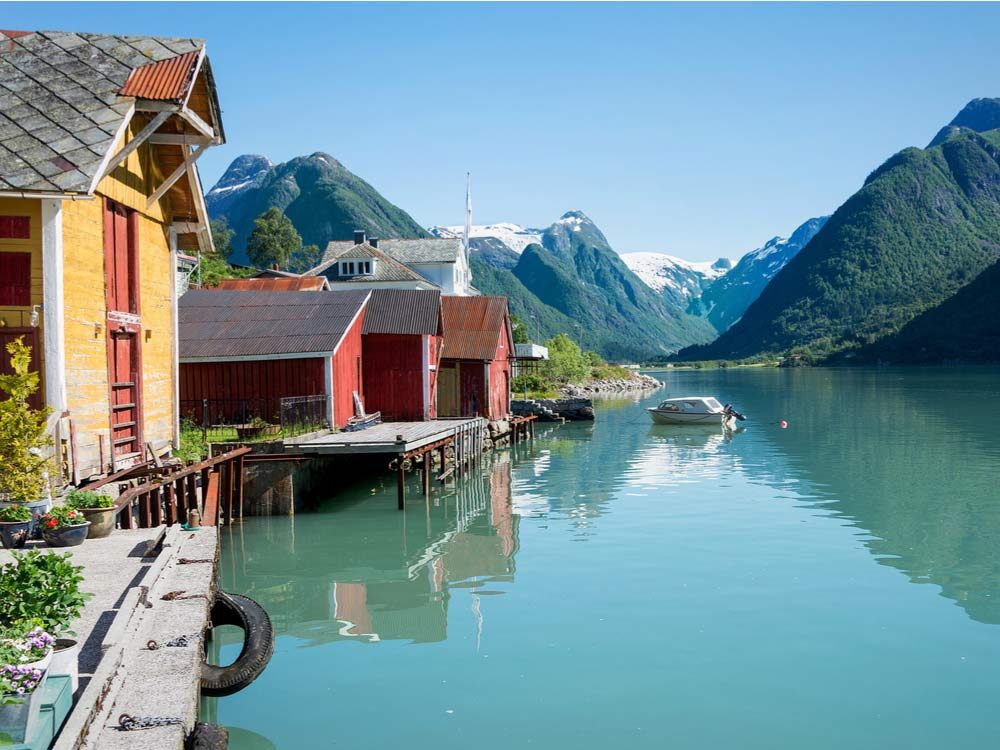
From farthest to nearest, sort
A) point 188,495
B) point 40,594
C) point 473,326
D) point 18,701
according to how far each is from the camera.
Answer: point 473,326, point 188,495, point 40,594, point 18,701

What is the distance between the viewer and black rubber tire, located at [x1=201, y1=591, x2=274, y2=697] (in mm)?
11258

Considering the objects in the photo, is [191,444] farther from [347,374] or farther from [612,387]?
[612,387]

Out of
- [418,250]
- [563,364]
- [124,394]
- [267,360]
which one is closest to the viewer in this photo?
[124,394]

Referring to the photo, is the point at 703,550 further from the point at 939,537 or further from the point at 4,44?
the point at 4,44

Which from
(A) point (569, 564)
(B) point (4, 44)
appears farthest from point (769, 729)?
(B) point (4, 44)

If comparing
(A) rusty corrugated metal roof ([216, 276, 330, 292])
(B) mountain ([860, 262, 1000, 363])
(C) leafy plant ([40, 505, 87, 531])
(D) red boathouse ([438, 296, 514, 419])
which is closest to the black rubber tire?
(C) leafy plant ([40, 505, 87, 531])

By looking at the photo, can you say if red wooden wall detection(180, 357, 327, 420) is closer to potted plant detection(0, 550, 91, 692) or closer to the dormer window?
potted plant detection(0, 550, 91, 692)

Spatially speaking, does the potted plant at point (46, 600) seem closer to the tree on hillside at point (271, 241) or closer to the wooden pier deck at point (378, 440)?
the wooden pier deck at point (378, 440)

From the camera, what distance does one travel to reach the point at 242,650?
1159 centimetres

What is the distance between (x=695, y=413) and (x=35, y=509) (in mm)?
47048

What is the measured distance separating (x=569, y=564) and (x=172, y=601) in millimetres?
10823

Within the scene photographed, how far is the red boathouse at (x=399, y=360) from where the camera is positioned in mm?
37094

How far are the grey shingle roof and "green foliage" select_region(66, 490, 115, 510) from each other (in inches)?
188

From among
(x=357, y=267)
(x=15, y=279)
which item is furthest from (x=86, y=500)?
(x=357, y=267)
